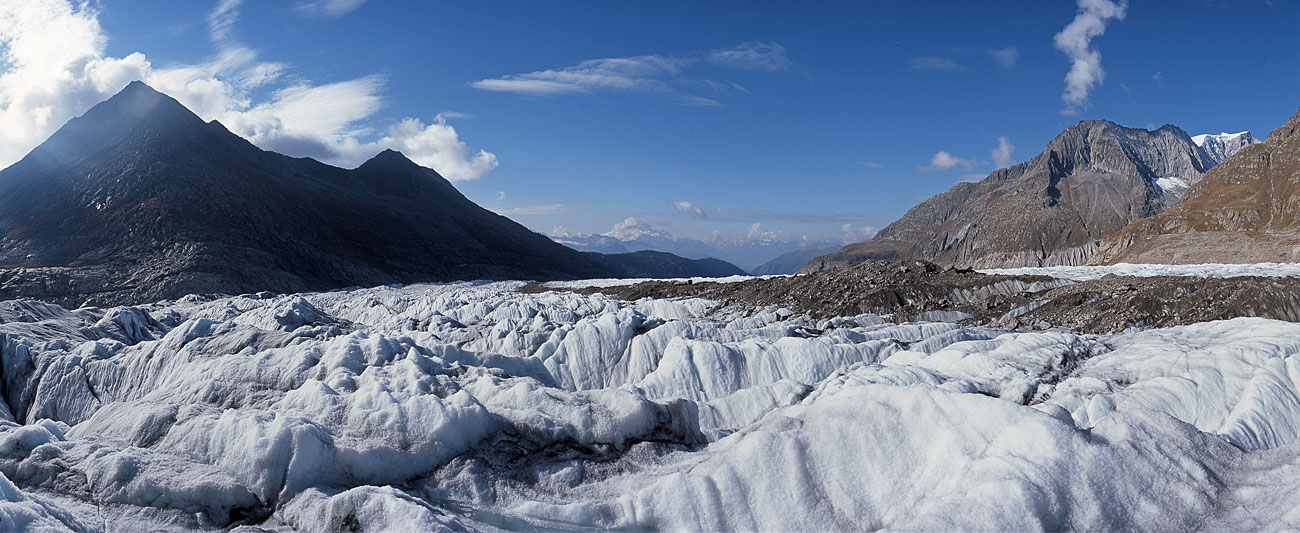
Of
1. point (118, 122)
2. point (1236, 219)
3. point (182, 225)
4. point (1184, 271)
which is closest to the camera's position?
point (1184, 271)

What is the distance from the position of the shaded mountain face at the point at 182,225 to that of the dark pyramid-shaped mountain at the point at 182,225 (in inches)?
12.1

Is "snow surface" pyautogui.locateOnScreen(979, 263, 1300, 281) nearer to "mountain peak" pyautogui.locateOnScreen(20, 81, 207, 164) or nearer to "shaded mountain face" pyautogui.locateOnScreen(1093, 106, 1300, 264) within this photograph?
"shaded mountain face" pyautogui.locateOnScreen(1093, 106, 1300, 264)

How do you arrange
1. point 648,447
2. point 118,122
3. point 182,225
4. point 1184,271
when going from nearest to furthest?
point 648,447
point 1184,271
point 182,225
point 118,122

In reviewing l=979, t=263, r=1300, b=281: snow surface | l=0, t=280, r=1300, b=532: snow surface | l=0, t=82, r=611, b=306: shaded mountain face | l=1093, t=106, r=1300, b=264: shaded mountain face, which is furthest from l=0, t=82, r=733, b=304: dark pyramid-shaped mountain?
l=1093, t=106, r=1300, b=264: shaded mountain face

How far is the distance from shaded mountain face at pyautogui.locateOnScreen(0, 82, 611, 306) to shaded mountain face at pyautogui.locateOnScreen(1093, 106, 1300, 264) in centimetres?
13583

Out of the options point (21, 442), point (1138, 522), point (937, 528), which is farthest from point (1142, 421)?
point (21, 442)

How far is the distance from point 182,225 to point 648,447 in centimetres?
13482

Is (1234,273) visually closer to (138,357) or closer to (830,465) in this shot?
(830,465)

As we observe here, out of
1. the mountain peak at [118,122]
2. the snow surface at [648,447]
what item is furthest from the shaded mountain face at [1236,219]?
the mountain peak at [118,122]

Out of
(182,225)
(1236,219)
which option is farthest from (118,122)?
(1236,219)

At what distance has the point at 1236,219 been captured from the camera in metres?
111

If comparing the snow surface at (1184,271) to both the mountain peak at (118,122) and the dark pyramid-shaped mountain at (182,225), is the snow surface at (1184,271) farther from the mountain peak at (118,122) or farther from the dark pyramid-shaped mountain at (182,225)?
the mountain peak at (118,122)

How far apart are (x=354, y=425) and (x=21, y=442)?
5400mm

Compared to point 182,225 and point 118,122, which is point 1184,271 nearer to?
point 182,225
